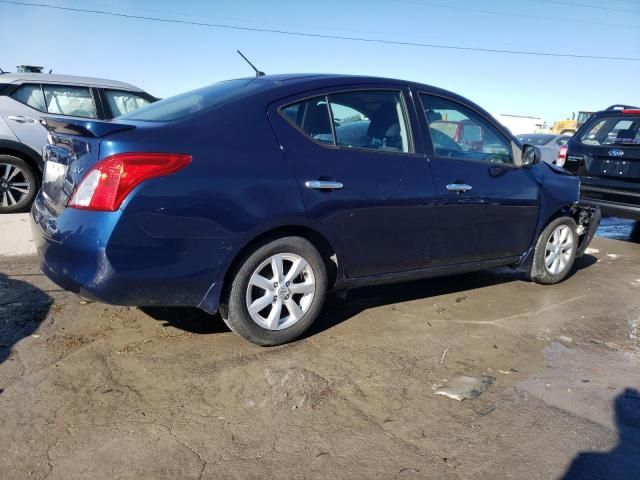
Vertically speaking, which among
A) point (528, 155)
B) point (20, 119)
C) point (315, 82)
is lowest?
point (528, 155)

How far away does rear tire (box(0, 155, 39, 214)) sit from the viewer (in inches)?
279

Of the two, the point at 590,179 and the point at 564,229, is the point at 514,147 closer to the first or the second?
the point at 564,229

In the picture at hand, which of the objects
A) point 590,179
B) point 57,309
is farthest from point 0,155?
point 590,179

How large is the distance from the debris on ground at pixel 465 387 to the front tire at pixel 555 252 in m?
2.24

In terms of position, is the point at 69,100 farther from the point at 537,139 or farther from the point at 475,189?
the point at 537,139

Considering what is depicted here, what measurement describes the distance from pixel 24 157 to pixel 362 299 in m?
4.96

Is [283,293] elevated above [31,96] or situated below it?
below

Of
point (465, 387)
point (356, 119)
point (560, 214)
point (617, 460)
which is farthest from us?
point (560, 214)

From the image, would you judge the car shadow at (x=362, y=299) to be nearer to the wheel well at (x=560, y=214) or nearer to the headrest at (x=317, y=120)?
the wheel well at (x=560, y=214)

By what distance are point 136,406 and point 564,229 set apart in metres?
4.30

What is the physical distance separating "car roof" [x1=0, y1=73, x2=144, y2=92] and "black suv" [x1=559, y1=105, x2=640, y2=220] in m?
6.21

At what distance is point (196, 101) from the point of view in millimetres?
3779

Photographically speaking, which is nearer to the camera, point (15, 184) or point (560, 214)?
point (560, 214)

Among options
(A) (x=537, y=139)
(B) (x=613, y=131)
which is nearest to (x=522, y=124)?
(A) (x=537, y=139)
